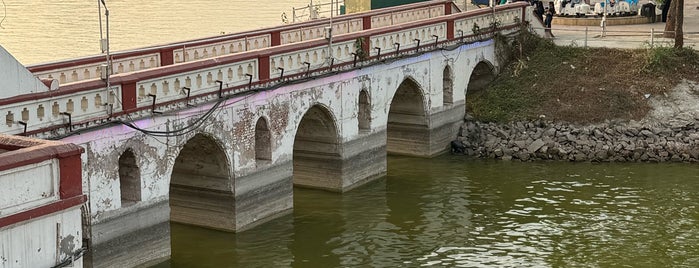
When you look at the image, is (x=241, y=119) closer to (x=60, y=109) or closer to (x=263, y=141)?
(x=263, y=141)

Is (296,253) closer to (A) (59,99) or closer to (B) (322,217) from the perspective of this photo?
(B) (322,217)

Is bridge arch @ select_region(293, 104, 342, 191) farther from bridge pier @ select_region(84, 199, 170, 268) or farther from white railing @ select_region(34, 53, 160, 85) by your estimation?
bridge pier @ select_region(84, 199, 170, 268)

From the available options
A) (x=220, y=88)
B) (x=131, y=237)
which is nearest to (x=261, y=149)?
(x=220, y=88)

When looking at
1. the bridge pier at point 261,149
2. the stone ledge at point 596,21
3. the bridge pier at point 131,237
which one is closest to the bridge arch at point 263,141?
the bridge pier at point 261,149

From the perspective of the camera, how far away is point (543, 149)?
33094 millimetres

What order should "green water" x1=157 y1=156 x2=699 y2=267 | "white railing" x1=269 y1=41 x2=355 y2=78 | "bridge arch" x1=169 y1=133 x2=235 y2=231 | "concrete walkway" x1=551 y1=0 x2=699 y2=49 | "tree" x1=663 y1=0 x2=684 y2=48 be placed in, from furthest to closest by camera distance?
"concrete walkway" x1=551 y1=0 x2=699 y2=49
"tree" x1=663 y1=0 x2=684 y2=48
"white railing" x1=269 y1=41 x2=355 y2=78
"bridge arch" x1=169 y1=133 x2=235 y2=231
"green water" x1=157 y1=156 x2=699 y2=267

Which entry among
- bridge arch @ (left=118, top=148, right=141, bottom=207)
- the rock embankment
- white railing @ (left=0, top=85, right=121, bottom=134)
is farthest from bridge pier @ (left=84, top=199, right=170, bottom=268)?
the rock embankment

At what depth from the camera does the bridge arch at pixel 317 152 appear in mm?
29109

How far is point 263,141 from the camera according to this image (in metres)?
26.5

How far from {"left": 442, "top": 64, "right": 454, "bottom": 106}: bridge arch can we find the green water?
2747mm

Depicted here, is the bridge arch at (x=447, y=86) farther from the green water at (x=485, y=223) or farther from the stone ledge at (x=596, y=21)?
the stone ledge at (x=596, y=21)

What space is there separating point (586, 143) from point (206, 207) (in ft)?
40.9

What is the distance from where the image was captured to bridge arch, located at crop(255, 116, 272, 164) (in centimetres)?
2634

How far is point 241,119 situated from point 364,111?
5847mm
